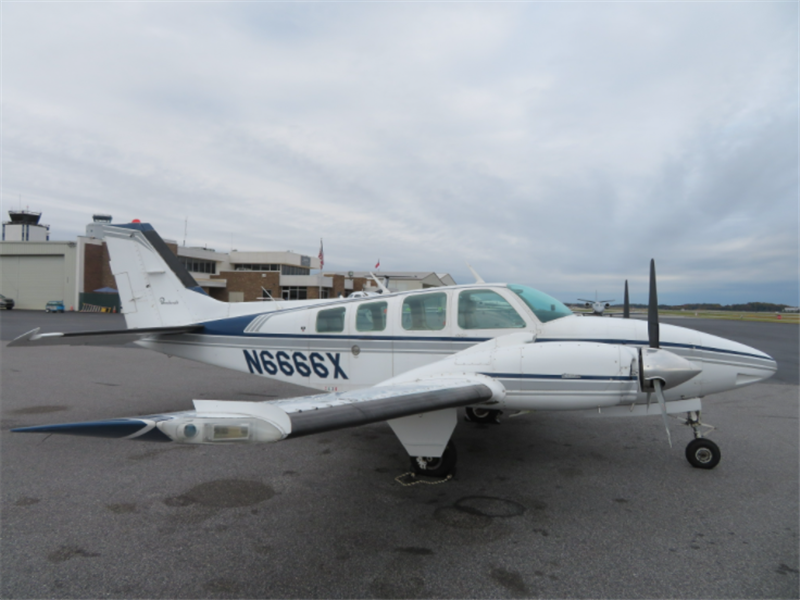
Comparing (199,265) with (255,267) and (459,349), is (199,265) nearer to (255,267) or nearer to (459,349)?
(255,267)

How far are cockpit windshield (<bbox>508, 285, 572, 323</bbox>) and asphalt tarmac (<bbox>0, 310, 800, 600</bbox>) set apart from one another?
197cm

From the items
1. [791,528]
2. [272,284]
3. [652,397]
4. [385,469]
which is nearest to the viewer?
[791,528]

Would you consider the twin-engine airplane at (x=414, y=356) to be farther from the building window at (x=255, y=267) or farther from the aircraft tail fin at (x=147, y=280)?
the building window at (x=255, y=267)

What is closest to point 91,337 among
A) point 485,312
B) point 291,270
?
point 485,312

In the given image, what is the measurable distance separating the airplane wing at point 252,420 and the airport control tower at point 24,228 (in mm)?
75709

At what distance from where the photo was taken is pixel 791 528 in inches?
168

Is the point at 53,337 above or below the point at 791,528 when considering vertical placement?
above

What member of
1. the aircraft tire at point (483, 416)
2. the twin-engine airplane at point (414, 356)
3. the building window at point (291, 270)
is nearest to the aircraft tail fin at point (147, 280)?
the twin-engine airplane at point (414, 356)

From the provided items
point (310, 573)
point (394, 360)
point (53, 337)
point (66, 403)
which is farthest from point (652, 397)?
point (66, 403)

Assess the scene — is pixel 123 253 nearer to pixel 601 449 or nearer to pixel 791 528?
pixel 601 449

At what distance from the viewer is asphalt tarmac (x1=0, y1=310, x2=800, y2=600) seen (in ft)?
11.2

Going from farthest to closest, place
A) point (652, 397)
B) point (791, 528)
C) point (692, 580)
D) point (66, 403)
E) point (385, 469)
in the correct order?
1. point (66, 403)
2. point (385, 469)
3. point (652, 397)
4. point (791, 528)
5. point (692, 580)

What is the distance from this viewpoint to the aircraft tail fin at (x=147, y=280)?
815 centimetres

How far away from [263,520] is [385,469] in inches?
72.2
